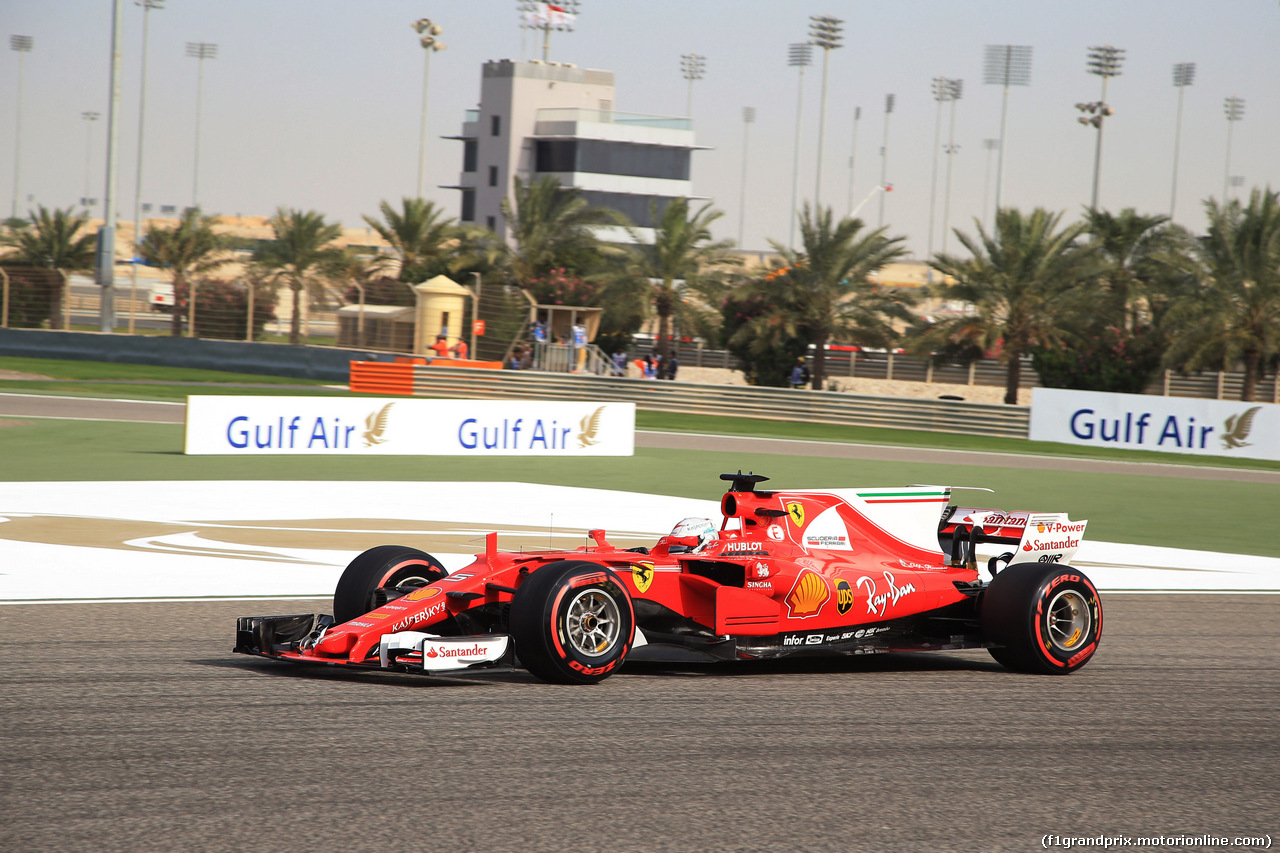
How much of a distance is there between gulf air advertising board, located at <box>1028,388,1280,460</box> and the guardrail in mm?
5231

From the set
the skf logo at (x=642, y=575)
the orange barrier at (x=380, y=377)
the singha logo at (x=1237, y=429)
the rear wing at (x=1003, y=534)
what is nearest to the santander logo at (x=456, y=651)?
the skf logo at (x=642, y=575)

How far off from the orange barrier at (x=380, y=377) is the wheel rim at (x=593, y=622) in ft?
106

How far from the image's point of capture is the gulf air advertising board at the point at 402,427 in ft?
75.9

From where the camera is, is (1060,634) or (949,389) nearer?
(1060,634)

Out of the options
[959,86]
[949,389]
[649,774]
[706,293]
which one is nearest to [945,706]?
[649,774]

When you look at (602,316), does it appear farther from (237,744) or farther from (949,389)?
(237,744)

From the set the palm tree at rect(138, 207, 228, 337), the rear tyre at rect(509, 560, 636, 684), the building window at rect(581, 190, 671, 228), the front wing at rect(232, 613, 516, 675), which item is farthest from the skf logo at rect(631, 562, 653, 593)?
the building window at rect(581, 190, 671, 228)

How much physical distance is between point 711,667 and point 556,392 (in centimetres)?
3061

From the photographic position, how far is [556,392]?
1542 inches

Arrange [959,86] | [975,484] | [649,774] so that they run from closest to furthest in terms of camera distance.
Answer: [649,774] → [975,484] → [959,86]

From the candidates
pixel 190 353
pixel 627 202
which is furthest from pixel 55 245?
pixel 627 202

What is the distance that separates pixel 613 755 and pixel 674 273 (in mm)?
45064

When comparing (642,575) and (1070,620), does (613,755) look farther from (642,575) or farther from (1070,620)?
(1070,620)

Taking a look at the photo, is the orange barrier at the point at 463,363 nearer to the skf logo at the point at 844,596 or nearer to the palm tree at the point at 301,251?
the palm tree at the point at 301,251
